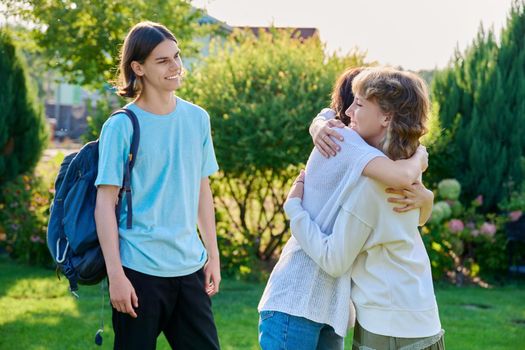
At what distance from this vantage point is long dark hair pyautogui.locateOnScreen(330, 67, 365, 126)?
2896 millimetres

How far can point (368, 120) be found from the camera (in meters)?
2.66

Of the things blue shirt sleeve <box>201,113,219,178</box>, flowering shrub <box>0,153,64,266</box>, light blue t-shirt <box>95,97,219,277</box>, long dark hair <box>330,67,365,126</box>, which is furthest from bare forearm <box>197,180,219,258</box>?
flowering shrub <box>0,153,64,266</box>

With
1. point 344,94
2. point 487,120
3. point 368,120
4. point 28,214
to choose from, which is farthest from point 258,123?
point 368,120

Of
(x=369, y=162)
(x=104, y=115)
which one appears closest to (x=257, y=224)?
(x=104, y=115)

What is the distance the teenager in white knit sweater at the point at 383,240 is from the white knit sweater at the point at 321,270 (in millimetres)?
38

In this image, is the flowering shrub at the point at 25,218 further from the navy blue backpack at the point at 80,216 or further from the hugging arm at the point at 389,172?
the hugging arm at the point at 389,172

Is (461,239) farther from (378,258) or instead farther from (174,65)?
(378,258)

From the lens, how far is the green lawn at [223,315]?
610 centimetres

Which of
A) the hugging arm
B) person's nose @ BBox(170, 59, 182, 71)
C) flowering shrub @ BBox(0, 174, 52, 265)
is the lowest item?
flowering shrub @ BBox(0, 174, 52, 265)

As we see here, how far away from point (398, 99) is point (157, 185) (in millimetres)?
1062

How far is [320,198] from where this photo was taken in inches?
108

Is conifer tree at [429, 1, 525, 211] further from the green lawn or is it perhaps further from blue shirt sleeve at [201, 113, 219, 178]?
blue shirt sleeve at [201, 113, 219, 178]

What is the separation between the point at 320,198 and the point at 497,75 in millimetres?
7425

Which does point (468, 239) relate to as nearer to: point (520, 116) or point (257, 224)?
point (520, 116)
